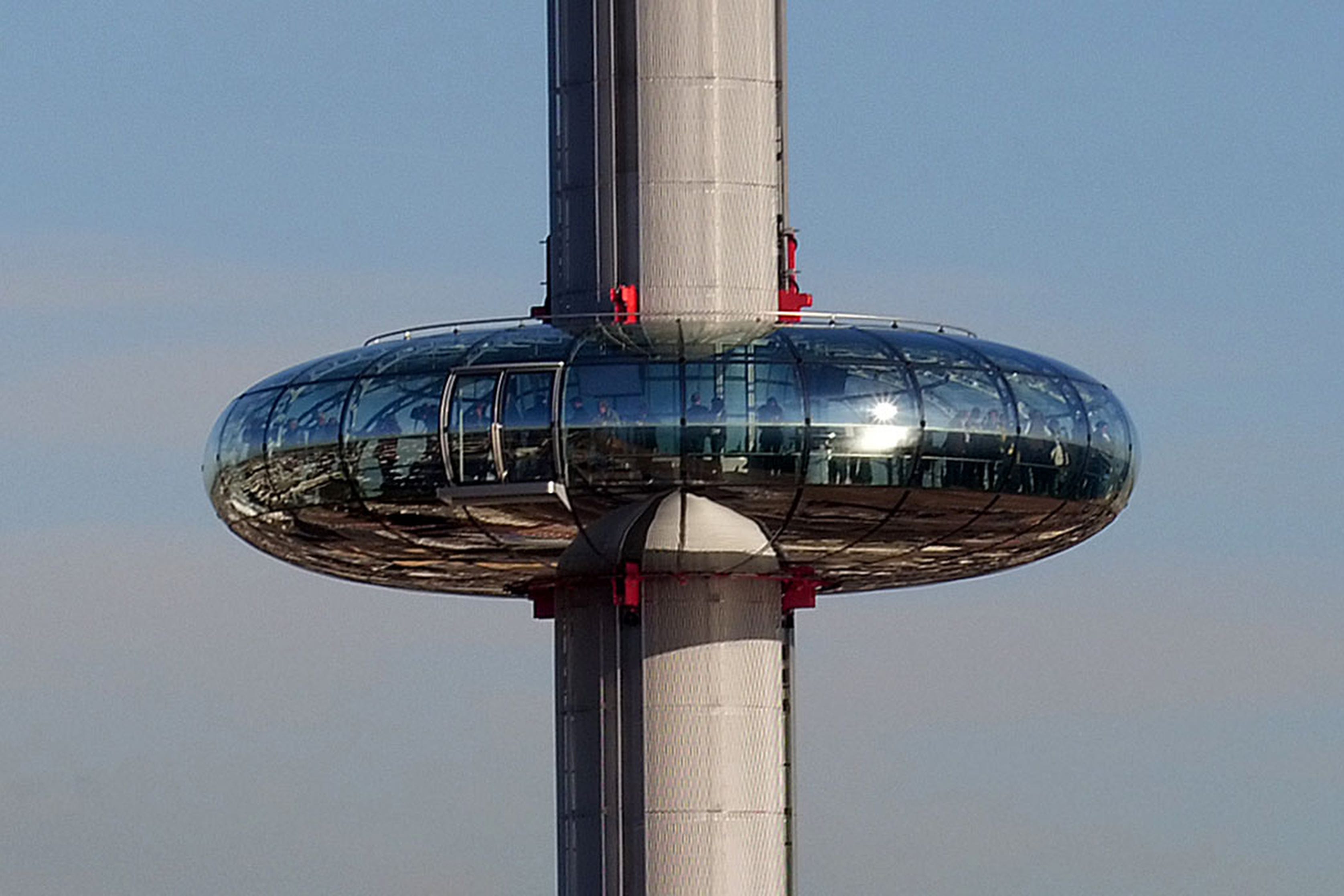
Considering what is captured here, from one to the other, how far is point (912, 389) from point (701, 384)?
3642 mm

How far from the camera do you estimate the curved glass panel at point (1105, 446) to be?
87.6m

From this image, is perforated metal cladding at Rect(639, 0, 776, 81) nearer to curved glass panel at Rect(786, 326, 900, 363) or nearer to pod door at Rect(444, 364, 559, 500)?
curved glass panel at Rect(786, 326, 900, 363)

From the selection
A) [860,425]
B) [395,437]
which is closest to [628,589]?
[395,437]

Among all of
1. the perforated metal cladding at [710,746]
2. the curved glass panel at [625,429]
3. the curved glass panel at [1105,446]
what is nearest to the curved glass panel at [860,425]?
the curved glass panel at [625,429]

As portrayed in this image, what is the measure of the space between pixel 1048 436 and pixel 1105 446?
6.14 feet

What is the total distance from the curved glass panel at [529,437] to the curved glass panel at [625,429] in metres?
0.28

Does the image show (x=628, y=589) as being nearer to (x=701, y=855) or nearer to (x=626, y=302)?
(x=701, y=855)

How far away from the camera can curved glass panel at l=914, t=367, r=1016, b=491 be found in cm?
8500

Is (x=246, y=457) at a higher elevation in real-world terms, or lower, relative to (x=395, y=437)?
higher

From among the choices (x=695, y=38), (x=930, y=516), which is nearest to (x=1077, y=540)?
(x=930, y=516)

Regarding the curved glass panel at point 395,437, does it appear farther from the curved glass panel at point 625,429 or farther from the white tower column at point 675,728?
the white tower column at point 675,728

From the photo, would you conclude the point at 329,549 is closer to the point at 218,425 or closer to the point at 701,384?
the point at 218,425

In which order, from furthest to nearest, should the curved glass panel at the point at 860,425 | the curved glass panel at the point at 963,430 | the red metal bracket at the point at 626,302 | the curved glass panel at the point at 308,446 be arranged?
the red metal bracket at the point at 626,302, the curved glass panel at the point at 308,446, the curved glass panel at the point at 963,430, the curved glass panel at the point at 860,425

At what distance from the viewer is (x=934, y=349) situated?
3391 inches
